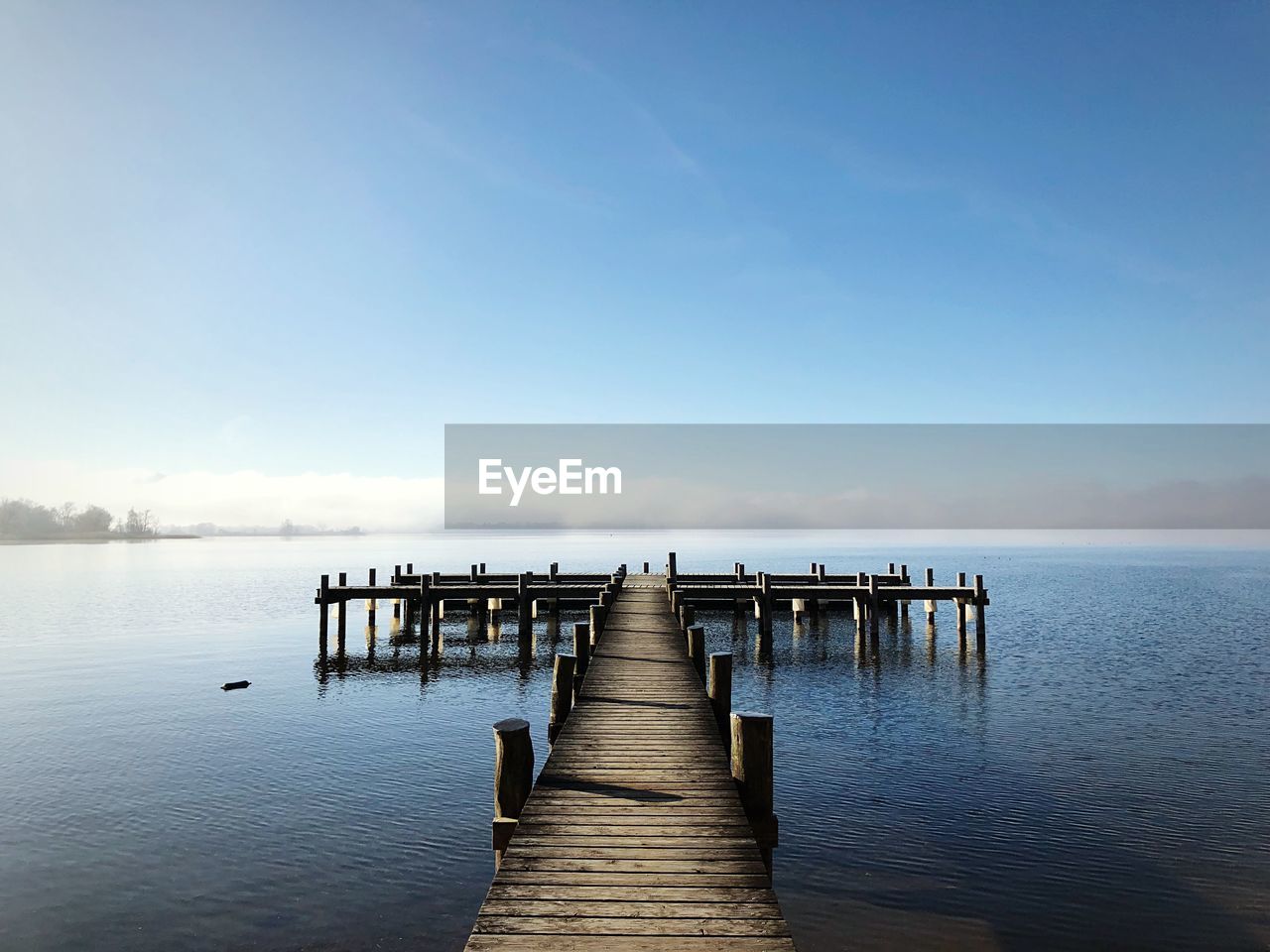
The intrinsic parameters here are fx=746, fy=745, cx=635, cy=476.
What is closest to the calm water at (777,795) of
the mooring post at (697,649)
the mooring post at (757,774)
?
the mooring post at (757,774)

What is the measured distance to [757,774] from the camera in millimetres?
7980

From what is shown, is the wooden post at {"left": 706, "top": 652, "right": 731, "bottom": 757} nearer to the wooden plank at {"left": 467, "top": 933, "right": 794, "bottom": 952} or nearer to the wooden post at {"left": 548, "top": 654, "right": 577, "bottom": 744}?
the wooden post at {"left": 548, "top": 654, "right": 577, "bottom": 744}

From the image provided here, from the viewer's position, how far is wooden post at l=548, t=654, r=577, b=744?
11102mm

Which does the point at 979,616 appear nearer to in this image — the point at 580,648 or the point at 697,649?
the point at 697,649

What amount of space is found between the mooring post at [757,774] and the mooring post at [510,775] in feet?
7.44

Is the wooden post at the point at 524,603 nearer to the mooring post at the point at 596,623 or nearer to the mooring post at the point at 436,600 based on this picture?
the mooring post at the point at 436,600

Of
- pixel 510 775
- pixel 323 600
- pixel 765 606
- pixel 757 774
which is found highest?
pixel 510 775

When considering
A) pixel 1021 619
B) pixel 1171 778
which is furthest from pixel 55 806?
pixel 1021 619

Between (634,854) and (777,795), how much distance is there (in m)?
7.69

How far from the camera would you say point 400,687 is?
23.8 meters

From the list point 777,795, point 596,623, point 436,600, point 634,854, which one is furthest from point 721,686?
point 436,600

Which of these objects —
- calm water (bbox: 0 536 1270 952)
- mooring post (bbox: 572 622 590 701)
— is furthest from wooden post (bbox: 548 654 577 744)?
mooring post (bbox: 572 622 590 701)

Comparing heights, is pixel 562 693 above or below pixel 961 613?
above

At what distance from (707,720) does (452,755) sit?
25.3 ft
